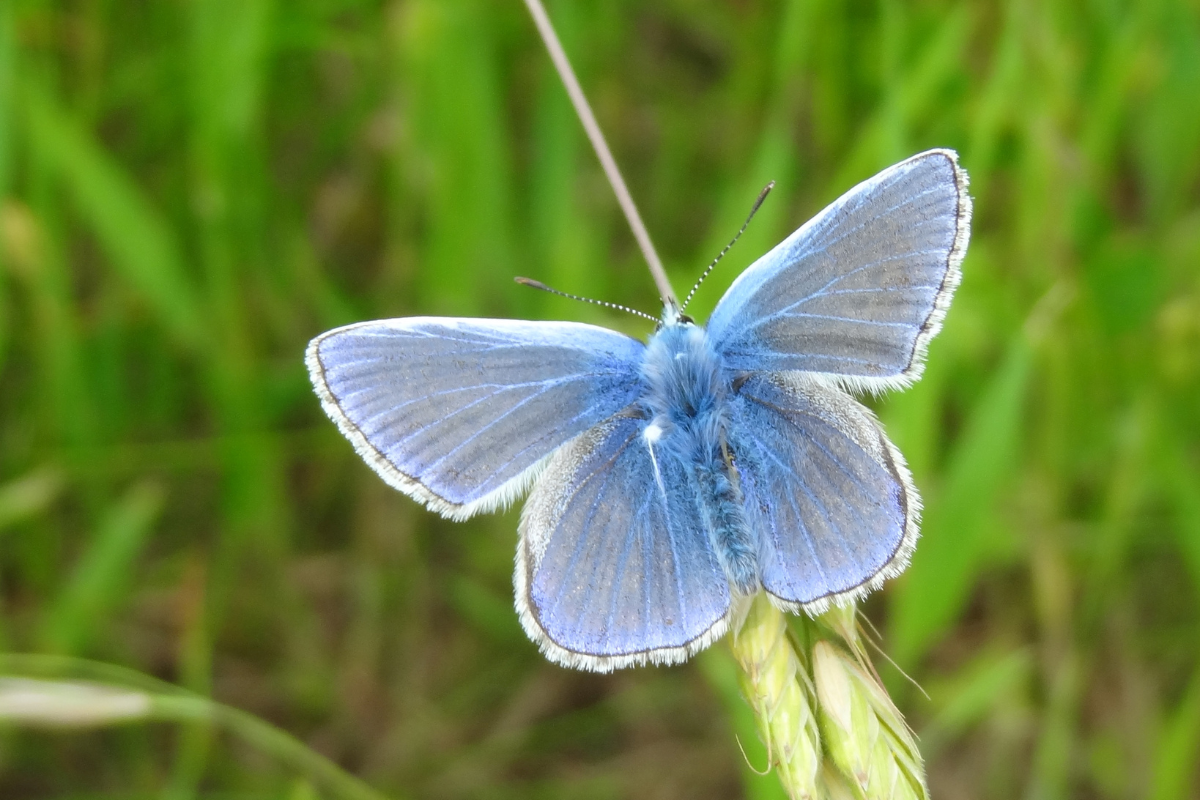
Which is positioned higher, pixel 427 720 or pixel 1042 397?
pixel 1042 397

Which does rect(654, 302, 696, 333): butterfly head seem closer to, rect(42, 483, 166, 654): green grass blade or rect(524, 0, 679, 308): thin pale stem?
rect(524, 0, 679, 308): thin pale stem

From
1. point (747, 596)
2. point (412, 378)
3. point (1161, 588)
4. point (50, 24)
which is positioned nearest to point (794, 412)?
point (747, 596)

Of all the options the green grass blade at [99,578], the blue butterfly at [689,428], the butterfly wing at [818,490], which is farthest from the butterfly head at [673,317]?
the green grass blade at [99,578]

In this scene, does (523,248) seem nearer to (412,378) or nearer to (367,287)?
(367,287)

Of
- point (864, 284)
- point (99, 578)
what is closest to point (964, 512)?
point (864, 284)

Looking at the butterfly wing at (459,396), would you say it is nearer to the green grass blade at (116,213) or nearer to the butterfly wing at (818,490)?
the butterfly wing at (818,490)

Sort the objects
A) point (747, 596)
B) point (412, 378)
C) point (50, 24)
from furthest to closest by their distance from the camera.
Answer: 1. point (50, 24)
2. point (412, 378)
3. point (747, 596)
